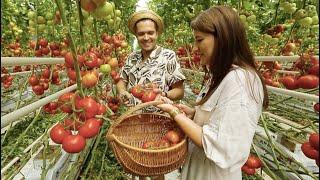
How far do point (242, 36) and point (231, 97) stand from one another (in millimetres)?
244

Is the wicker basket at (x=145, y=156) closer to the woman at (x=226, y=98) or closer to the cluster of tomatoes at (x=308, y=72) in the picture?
the woman at (x=226, y=98)

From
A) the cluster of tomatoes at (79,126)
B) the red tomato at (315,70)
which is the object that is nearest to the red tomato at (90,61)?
the cluster of tomatoes at (79,126)

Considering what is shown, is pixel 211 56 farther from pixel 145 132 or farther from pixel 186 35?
pixel 186 35

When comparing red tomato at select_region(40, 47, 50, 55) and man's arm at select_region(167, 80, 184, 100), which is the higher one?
red tomato at select_region(40, 47, 50, 55)

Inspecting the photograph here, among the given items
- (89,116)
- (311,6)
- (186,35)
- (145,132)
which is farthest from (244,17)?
(186,35)

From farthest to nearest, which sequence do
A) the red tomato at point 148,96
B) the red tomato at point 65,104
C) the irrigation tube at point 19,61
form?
the red tomato at point 148,96, the red tomato at point 65,104, the irrigation tube at point 19,61

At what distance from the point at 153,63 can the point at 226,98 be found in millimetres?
973

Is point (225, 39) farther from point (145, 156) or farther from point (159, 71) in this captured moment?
point (159, 71)

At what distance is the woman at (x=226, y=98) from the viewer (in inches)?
43.6

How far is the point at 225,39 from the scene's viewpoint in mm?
1168

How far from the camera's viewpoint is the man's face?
6.66 feet

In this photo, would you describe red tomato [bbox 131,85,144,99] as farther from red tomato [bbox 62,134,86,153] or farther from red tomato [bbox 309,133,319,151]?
red tomato [bbox 309,133,319,151]

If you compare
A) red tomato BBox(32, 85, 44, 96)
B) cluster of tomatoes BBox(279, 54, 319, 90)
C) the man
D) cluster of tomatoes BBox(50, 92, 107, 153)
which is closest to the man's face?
the man

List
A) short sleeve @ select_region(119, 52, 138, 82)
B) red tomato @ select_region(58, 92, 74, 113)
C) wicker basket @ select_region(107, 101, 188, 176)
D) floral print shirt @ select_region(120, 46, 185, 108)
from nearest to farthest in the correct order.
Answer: red tomato @ select_region(58, 92, 74, 113) < wicker basket @ select_region(107, 101, 188, 176) < floral print shirt @ select_region(120, 46, 185, 108) < short sleeve @ select_region(119, 52, 138, 82)
